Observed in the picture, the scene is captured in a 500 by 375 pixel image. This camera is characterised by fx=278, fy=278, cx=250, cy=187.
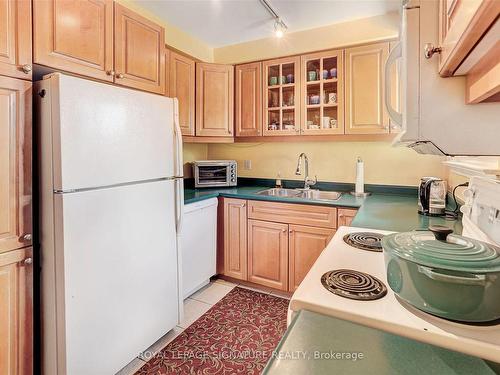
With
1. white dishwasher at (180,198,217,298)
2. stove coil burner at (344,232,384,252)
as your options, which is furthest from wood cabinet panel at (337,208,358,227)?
white dishwasher at (180,198,217,298)

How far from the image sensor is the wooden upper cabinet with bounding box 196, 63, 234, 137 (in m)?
2.75

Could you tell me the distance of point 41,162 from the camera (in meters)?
1.30

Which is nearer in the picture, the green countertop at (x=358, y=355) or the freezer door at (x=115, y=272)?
the green countertop at (x=358, y=355)

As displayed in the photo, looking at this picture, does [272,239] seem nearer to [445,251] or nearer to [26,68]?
[445,251]

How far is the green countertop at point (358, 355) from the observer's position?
499 millimetres

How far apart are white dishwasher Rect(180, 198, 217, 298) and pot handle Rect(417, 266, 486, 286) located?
73.5 inches

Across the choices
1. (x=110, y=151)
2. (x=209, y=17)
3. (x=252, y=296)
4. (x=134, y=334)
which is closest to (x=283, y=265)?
(x=252, y=296)

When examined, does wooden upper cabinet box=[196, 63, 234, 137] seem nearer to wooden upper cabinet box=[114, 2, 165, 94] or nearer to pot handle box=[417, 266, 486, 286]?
wooden upper cabinet box=[114, 2, 165, 94]

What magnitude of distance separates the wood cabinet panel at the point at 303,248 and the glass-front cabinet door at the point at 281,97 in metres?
0.97

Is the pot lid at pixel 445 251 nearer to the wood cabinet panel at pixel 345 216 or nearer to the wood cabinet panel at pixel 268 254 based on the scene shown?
the wood cabinet panel at pixel 345 216

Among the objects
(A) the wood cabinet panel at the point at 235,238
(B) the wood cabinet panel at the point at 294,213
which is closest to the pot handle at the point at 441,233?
(B) the wood cabinet panel at the point at 294,213

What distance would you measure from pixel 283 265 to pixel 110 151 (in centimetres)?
167

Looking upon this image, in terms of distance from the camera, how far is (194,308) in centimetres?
228

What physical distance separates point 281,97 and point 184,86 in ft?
3.08
